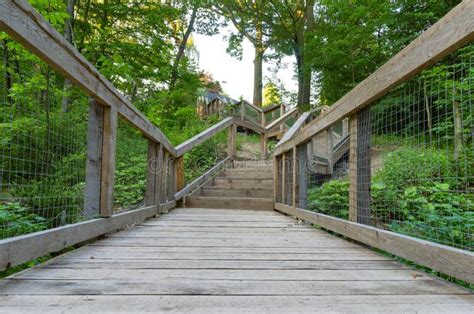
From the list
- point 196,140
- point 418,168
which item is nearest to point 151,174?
point 196,140

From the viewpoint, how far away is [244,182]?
566 cm

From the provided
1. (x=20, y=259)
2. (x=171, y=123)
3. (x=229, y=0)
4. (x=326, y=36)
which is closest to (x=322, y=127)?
(x=20, y=259)

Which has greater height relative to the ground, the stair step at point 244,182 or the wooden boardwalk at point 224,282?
the stair step at point 244,182

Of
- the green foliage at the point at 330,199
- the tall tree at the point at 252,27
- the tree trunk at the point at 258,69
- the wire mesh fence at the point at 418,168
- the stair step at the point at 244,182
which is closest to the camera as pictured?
A: the wire mesh fence at the point at 418,168

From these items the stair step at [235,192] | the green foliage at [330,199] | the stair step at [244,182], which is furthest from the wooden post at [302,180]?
the stair step at [244,182]

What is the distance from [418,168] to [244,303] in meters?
1.92

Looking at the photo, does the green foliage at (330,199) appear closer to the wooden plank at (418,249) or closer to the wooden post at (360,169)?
the wooden plank at (418,249)

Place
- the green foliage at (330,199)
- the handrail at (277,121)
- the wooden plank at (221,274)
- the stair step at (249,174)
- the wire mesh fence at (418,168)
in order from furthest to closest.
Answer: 1. the handrail at (277,121)
2. the stair step at (249,174)
3. the green foliage at (330,199)
4. the wire mesh fence at (418,168)
5. the wooden plank at (221,274)

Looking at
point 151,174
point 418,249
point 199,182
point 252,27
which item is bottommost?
point 418,249

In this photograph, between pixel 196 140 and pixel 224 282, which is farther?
pixel 196 140

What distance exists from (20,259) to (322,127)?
7.32 ft

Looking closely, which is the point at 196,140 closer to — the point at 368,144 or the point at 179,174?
the point at 179,174

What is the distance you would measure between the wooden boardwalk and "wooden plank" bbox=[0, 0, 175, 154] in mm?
891

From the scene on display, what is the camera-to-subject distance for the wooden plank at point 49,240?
1.18 meters
